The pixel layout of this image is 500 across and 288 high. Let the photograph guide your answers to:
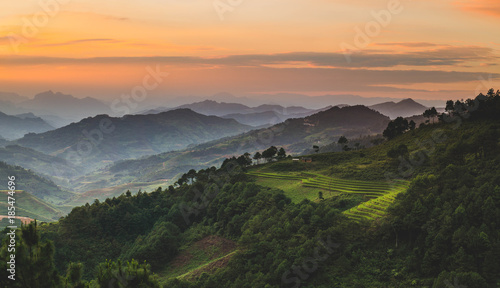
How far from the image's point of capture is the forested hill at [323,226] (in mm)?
31797

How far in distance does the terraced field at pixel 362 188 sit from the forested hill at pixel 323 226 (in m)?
0.24

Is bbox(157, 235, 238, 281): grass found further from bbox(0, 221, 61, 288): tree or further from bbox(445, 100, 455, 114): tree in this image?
bbox(445, 100, 455, 114): tree

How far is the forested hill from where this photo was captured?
31797 mm

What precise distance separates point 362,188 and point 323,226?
64.1ft

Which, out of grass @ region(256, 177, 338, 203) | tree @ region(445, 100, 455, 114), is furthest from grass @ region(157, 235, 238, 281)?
tree @ region(445, 100, 455, 114)

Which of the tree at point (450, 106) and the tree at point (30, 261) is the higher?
the tree at point (450, 106)

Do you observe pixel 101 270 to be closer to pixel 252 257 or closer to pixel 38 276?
pixel 38 276

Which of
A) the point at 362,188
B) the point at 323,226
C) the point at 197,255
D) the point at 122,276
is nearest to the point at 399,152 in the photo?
the point at 362,188

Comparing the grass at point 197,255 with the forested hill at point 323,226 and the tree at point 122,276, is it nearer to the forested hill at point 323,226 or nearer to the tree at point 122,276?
the forested hill at point 323,226

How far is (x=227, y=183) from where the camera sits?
78.7 m

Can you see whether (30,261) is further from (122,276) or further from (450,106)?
(450,106)

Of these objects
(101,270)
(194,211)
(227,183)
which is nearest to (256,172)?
(227,183)

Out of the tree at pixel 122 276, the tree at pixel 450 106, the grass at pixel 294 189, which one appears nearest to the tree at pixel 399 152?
the grass at pixel 294 189

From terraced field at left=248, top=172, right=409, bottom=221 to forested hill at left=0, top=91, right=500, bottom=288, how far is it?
0.24 metres
